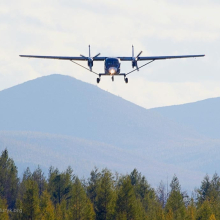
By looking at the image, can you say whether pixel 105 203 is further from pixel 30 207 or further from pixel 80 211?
pixel 30 207

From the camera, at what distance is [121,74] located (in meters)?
62.5

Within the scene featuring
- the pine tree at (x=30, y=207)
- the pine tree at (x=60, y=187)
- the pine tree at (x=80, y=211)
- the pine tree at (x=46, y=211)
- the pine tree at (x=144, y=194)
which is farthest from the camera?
the pine tree at (x=60, y=187)

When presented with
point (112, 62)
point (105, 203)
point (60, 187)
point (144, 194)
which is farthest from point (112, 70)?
point (144, 194)

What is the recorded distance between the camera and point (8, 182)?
4375 inches

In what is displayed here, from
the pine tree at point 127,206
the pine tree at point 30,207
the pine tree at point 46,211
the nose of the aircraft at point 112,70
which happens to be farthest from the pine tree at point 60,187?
the nose of the aircraft at point 112,70

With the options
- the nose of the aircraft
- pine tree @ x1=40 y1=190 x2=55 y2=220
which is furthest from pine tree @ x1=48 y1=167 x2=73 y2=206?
the nose of the aircraft

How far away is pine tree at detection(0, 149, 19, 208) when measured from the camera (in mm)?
107500

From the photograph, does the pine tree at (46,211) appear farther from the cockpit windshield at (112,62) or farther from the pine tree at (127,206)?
the cockpit windshield at (112,62)

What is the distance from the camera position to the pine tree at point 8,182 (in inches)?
4232

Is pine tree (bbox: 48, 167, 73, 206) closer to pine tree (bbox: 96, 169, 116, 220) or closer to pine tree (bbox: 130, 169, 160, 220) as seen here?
pine tree (bbox: 130, 169, 160, 220)

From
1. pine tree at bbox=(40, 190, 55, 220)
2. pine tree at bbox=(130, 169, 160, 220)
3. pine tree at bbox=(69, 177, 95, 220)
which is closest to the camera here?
pine tree at bbox=(40, 190, 55, 220)

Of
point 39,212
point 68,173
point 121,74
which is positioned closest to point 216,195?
point 68,173

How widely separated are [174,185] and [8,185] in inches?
1141

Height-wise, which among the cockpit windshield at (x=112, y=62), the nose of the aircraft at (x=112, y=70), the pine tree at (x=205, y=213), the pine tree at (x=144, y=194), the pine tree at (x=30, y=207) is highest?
the cockpit windshield at (x=112, y=62)
